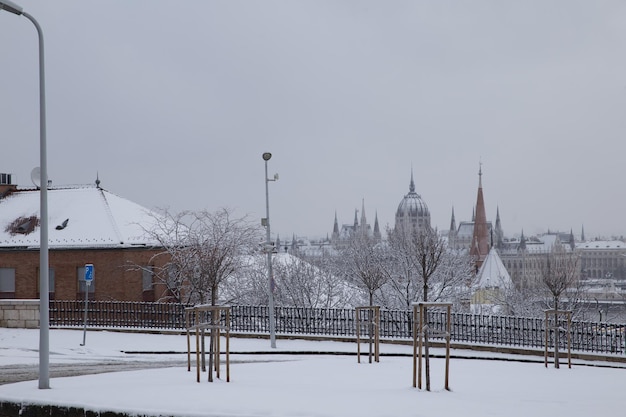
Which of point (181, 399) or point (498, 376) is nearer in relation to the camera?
point (181, 399)

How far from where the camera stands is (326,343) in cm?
2855

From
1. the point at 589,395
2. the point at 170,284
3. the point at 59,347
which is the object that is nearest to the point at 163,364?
the point at 59,347

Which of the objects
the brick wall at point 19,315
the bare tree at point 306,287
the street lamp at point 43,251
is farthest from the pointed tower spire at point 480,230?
the street lamp at point 43,251

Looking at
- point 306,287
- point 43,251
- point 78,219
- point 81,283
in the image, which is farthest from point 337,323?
point 306,287

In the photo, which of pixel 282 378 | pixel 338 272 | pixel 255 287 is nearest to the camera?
pixel 282 378

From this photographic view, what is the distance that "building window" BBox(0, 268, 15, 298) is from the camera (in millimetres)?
38844

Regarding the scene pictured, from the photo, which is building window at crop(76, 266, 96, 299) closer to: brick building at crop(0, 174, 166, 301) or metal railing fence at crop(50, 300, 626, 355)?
brick building at crop(0, 174, 166, 301)

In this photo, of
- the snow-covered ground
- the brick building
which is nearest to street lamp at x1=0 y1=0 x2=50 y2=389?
the snow-covered ground

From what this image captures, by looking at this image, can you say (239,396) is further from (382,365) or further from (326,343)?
(326,343)

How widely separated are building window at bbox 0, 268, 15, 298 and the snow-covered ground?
1833 centimetres

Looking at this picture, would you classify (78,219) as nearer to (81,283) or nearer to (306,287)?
(81,283)

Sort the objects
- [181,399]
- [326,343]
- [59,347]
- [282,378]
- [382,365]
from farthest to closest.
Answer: [326,343], [59,347], [382,365], [282,378], [181,399]

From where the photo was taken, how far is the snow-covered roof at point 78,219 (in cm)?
3850

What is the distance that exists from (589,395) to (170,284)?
1168 inches
